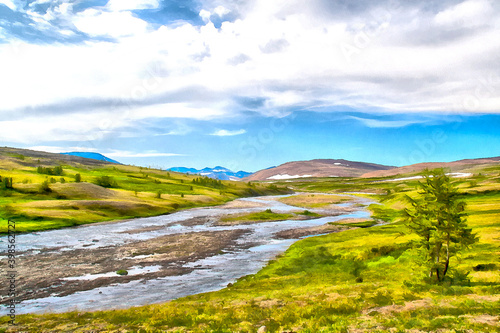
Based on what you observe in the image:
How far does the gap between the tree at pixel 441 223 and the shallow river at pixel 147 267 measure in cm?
1903

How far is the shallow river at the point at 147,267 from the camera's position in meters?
28.7

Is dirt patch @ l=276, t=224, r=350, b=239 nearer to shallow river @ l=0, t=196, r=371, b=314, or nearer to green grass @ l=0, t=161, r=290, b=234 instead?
shallow river @ l=0, t=196, r=371, b=314

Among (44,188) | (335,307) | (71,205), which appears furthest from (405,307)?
(44,188)

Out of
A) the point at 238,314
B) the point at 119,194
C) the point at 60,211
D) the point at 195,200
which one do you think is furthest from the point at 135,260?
the point at 195,200

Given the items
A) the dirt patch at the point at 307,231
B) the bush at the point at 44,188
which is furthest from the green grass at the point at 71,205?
the dirt patch at the point at 307,231

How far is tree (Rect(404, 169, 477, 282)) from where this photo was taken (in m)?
23.6

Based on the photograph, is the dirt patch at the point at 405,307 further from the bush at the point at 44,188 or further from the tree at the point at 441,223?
the bush at the point at 44,188

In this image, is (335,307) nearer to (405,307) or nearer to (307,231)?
(405,307)

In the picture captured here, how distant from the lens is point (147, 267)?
135ft

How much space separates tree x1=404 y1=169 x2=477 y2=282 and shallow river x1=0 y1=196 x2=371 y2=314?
19026 mm

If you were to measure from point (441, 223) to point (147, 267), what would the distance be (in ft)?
108

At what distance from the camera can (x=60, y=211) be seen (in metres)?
86.6

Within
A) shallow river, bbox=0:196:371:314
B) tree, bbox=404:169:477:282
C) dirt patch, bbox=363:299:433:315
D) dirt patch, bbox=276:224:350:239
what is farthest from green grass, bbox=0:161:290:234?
tree, bbox=404:169:477:282

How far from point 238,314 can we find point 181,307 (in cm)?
486
